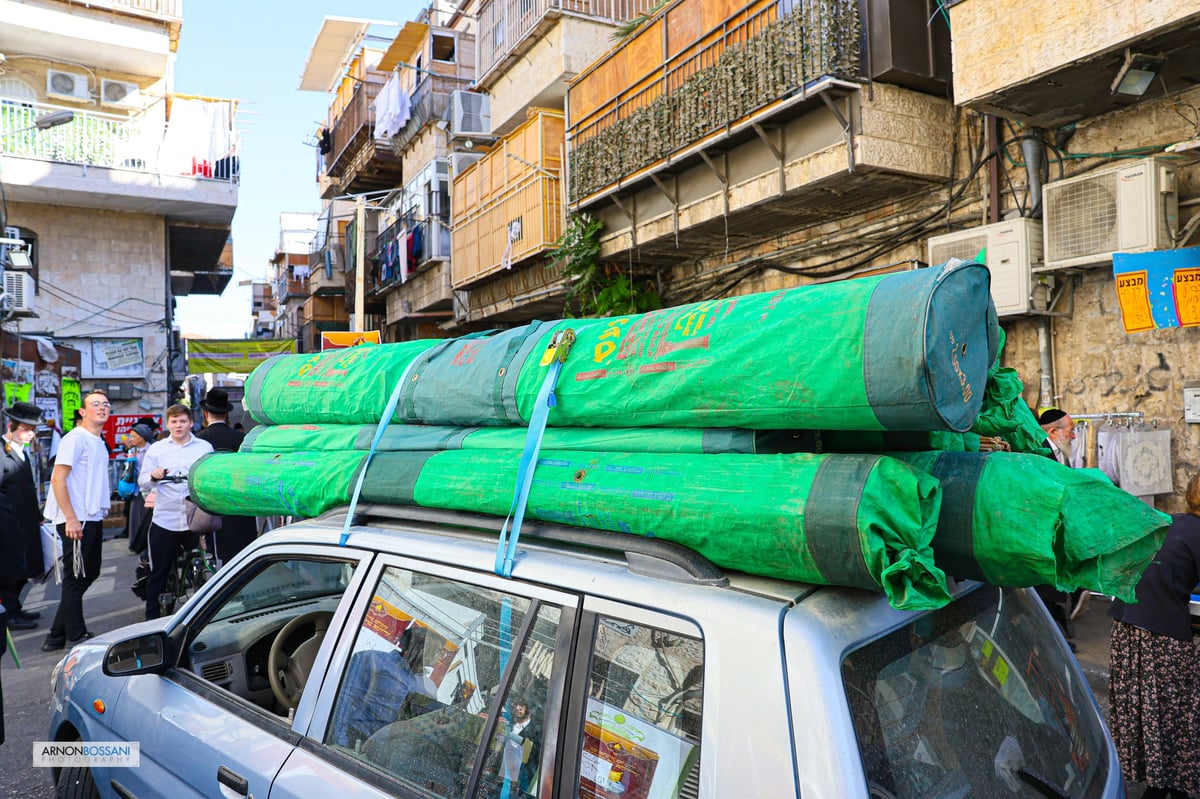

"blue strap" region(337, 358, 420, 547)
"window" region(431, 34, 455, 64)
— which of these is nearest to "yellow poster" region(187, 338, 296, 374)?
"window" region(431, 34, 455, 64)

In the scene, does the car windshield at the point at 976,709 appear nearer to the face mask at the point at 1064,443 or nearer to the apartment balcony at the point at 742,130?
the face mask at the point at 1064,443

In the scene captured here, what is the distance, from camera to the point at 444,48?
802 inches

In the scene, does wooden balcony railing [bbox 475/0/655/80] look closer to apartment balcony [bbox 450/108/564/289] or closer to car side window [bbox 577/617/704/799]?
apartment balcony [bbox 450/108/564/289]

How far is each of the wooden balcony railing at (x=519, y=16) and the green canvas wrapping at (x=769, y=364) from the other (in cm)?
1283

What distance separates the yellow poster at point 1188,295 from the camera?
5.92m

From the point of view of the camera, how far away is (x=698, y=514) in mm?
1710

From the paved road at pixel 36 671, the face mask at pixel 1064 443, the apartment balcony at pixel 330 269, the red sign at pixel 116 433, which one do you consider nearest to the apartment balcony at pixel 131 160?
the red sign at pixel 116 433

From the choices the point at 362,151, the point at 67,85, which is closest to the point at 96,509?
the point at 67,85

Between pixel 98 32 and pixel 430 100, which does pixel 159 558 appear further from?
pixel 98 32

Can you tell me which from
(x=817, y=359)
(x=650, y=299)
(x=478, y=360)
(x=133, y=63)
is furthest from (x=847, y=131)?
(x=133, y=63)

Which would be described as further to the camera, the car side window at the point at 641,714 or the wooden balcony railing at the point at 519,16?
the wooden balcony railing at the point at 519,16

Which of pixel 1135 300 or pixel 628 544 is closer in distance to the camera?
pixel 628 544

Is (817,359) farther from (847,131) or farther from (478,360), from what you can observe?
(847,131)

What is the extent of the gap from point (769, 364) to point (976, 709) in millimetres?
874
